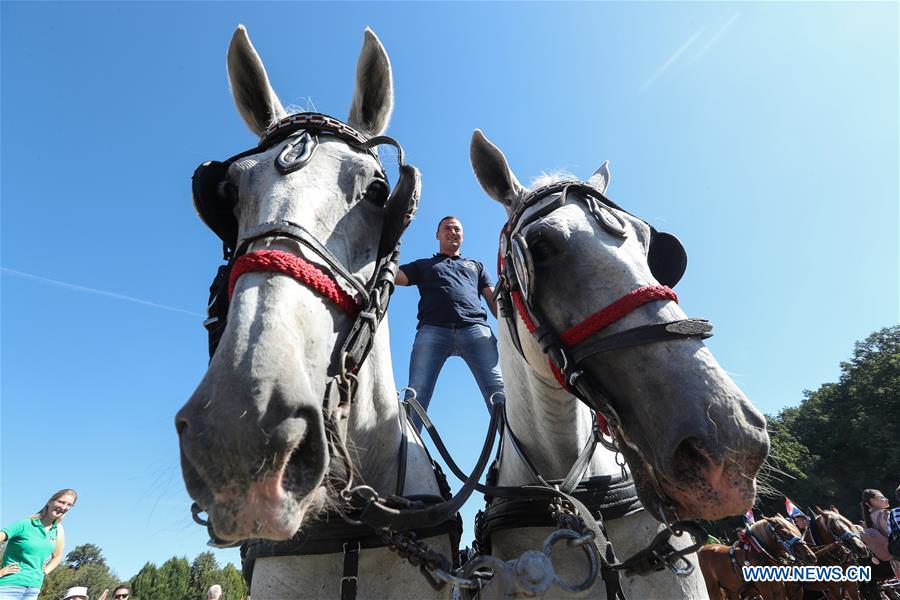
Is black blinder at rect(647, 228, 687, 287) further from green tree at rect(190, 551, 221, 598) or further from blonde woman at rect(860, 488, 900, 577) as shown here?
green tree at rect(190, 551, 221, 598)

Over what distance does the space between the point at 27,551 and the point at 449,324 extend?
628 centimetres

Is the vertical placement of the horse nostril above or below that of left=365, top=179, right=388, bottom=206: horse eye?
below

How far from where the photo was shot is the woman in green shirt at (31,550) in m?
5.90

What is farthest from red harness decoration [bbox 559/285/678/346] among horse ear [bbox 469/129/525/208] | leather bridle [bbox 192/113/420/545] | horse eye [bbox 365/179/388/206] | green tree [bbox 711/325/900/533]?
green tree [bbox 711/325/900/533]

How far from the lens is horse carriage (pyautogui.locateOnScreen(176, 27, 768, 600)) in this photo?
57.6 inches

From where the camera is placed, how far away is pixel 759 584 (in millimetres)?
12070

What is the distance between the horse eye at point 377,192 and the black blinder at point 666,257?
163 cm

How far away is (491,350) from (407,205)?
8.70 ft

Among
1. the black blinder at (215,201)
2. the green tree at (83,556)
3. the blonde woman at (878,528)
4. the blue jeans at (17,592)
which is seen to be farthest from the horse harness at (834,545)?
the green tree at (83,556)

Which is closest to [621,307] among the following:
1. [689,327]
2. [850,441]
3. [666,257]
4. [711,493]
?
[689,327]

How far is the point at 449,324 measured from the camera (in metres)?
4.80

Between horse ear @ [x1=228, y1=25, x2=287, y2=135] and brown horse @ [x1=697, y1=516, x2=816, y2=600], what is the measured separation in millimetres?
12744

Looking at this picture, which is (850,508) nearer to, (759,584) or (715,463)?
(759,584)

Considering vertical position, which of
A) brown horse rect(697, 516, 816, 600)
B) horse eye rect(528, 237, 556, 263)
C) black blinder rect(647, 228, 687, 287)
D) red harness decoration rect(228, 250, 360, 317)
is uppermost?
black blinder rect(647, 228, 687, 287)
